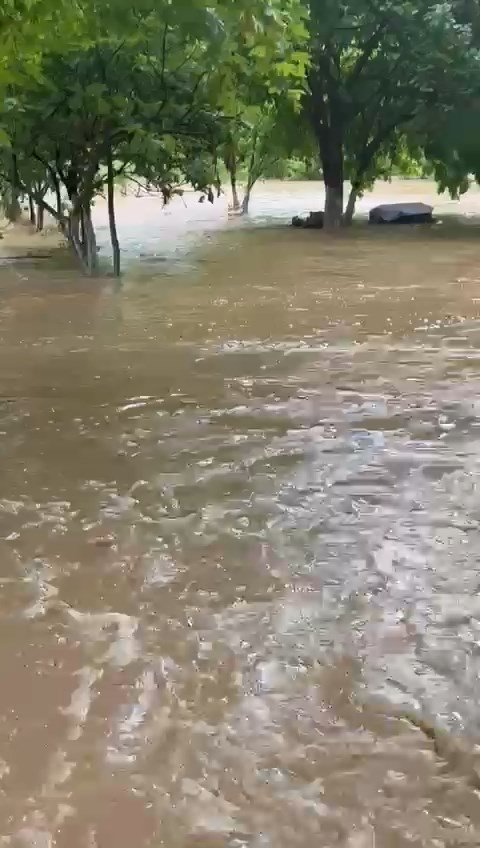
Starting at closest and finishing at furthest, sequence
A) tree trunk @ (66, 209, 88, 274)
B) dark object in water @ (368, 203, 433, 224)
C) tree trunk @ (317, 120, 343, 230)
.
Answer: tree trunk @ (66, 209, 88, 274)
tree trunk @ (317, 120, 343, 230)
dark object in water @ (368, 203, 433, 224)

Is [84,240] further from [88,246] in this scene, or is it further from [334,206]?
[334,206]

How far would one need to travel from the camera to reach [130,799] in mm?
2129

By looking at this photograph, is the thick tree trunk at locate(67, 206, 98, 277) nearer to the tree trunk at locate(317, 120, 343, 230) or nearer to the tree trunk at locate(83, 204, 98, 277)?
the tree trunk at locate(83, 204, 98, 277)

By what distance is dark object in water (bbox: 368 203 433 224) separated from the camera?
65.8 ft

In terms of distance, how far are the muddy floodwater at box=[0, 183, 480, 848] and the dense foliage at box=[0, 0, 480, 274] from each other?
217cm

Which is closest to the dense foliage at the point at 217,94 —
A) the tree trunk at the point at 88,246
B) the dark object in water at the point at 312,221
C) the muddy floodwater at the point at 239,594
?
the tree trunk at the point at 88,246

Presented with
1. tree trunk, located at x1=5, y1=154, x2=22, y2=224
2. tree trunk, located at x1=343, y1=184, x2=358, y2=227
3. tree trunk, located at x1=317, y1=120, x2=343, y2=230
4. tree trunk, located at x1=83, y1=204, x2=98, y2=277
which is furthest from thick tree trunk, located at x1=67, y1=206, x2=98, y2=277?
tree trunk, located at x1=343, y1=184, x2=358, y2=227

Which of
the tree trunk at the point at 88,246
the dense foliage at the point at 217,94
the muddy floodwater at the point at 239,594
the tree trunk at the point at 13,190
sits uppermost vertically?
the dense foliage at the point at 217,94

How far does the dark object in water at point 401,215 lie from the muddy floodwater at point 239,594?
44.5 feet

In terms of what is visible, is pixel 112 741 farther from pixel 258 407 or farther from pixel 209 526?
pixel 258 407

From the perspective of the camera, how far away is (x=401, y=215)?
20.1 m

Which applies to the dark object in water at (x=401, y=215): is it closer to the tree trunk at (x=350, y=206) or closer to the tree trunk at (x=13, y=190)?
the tree trunk at (x=350, y=206)

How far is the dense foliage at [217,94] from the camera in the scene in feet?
20.5

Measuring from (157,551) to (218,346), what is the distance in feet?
12.2
